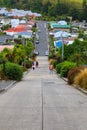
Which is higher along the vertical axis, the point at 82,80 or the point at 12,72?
the point at 82,80

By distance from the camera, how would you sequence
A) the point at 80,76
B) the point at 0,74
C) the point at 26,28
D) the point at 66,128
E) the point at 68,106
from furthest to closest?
the point at 26,28 → the point at 0,74 → the point at 80,76 → the point at 68,106 → the point at 66,128

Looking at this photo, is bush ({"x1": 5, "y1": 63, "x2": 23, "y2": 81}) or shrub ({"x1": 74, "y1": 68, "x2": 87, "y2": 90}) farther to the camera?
bush ({"x1": 5, "y1": 63, "x2": 23, "y2": 81})

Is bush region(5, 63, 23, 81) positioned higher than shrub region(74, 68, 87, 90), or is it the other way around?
shrub region(74, 68, 87, 90)

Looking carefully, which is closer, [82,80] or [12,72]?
[82,80]

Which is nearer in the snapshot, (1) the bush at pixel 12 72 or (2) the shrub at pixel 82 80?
(2) the shrub at pixel 82 80

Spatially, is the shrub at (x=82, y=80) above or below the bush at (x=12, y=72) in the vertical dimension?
above

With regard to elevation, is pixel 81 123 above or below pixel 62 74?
above

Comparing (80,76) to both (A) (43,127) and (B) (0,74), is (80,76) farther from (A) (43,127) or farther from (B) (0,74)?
(A) (43,127)

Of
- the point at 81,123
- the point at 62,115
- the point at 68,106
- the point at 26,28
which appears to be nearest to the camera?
the point at 81,123

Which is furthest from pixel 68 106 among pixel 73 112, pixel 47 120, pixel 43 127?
pixel 43 127

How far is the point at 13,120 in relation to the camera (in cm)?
1234

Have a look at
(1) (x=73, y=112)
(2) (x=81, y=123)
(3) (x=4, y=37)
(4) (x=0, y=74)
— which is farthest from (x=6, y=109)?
(3) (x=4, y=37)

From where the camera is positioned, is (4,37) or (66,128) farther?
(4,37)

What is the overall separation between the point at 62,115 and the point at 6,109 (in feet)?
7.30
